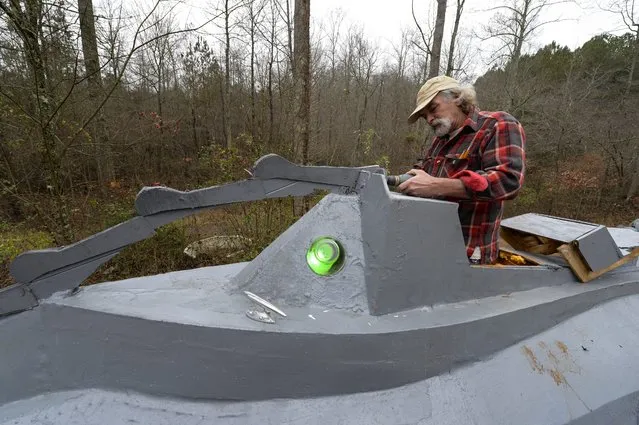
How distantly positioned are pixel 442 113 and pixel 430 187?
0.75 meters

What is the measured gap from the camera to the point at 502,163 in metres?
1.91

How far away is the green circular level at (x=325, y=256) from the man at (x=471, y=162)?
52 cm

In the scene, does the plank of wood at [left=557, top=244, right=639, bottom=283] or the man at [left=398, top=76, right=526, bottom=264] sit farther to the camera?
the plank of wood at [left=557, top=244, right=639, bottom=283]

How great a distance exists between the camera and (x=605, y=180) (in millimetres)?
14102

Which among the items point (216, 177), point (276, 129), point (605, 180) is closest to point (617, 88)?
point (605, 180)

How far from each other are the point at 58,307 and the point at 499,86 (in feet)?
60.2

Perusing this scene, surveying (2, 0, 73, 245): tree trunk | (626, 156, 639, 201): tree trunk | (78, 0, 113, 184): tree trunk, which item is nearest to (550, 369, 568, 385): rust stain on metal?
(78, 0, 113, 184): tree trunk

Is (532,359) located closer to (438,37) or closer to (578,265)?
(578,265)

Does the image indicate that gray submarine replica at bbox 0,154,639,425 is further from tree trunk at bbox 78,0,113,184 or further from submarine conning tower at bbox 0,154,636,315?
tree trunk at bbox 78,0,113,184

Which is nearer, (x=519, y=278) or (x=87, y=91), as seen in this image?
(x=519, y=278)

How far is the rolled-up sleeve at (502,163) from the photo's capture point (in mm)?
1833

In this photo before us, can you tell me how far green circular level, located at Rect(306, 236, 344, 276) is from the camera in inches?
61.7

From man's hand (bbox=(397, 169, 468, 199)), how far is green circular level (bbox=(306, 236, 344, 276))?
1.70 ft

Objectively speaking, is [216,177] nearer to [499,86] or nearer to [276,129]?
[276,129]
